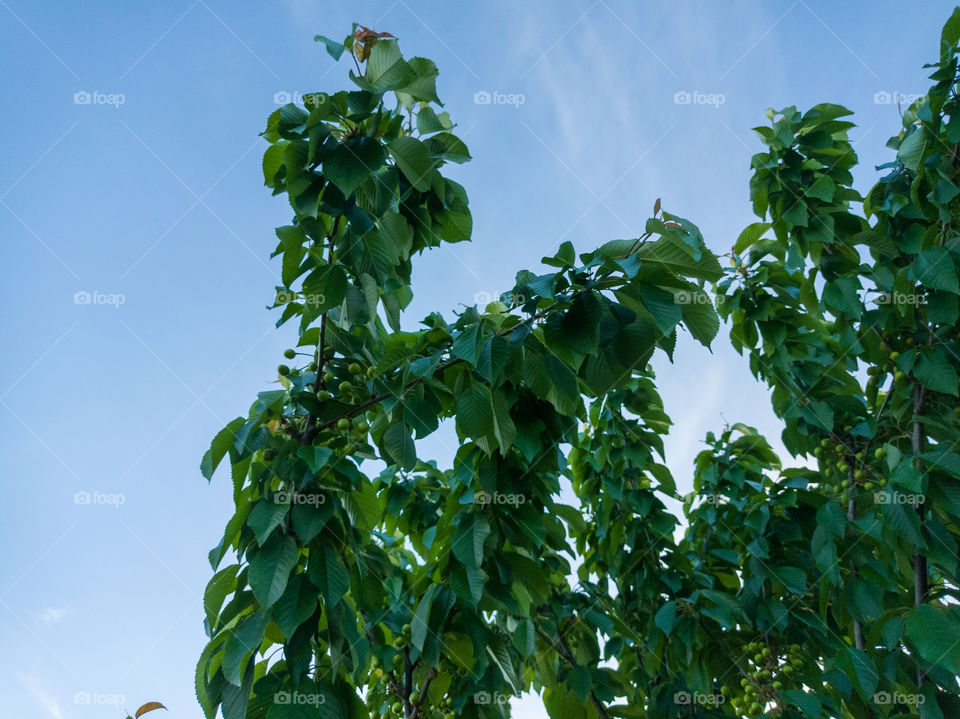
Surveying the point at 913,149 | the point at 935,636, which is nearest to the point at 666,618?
the point at 935,636

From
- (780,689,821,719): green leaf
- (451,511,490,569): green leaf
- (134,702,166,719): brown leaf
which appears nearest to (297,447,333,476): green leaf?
(451,511,490,569): green leaf

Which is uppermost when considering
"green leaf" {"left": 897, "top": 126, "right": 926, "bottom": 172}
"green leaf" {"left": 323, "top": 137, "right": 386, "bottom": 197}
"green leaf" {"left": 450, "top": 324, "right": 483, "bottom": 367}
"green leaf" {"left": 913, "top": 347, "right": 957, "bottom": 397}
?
"green leaf" {"left": 897, "top": 126, "right": 926, "bottom": 172}

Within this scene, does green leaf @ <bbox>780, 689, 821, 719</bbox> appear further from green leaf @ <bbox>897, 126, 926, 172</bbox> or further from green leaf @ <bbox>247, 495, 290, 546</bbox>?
green leaf @ <bbox>897, 126, 926, 172</bbox>

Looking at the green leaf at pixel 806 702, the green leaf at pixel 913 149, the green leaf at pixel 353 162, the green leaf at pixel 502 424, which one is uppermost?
the green leaf at pixel 913 149

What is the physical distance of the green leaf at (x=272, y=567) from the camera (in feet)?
5.58

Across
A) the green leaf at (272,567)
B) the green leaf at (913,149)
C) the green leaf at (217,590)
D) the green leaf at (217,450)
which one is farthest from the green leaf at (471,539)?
the green leaf at (913,149)

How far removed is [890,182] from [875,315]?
72 cm

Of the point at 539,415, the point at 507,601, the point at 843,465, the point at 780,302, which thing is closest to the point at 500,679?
the point at 507,601

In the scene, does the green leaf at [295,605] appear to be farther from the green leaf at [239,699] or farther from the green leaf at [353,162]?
the green leaf at [353,162]

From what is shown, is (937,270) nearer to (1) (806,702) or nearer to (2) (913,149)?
(2) (913,149)

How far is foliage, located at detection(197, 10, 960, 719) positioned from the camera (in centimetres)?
179

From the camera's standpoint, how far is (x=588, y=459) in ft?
13.9

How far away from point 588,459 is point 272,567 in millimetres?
2794

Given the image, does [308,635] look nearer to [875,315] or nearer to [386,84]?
[386,84]
